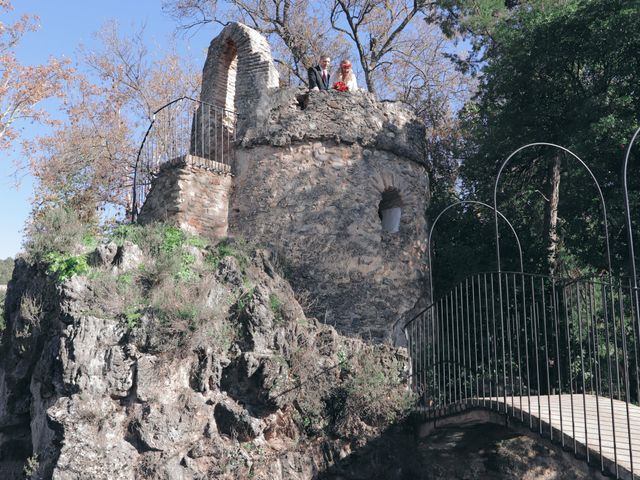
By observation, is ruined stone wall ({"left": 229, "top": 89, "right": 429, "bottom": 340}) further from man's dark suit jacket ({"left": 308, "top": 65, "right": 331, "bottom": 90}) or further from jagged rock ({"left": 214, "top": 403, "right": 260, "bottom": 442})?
jagged rock ({"left": 214, "top": 403, "right": 260, "bottom": 442})

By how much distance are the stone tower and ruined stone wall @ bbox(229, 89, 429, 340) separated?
0.02 m

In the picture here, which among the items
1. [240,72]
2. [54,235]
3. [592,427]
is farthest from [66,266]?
[592,427]

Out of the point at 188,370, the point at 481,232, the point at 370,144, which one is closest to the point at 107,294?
the point at 188,370

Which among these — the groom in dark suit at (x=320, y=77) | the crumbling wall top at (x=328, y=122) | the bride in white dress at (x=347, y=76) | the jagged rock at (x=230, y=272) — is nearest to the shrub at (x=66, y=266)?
the jagged rock at (x=230, y=272)

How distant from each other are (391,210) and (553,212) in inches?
135

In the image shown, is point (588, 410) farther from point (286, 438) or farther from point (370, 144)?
point (370, 144)

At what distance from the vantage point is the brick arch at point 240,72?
12438 millimetres

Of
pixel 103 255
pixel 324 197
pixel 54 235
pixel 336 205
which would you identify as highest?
pixel 324 197

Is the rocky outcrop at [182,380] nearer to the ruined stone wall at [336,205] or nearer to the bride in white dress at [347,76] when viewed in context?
the ruined stone wall at [336,205]

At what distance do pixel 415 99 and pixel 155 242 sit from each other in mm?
11961

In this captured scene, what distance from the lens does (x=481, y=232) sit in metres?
13.6

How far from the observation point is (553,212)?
44.9 feet

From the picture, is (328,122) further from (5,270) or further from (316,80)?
(5,270)

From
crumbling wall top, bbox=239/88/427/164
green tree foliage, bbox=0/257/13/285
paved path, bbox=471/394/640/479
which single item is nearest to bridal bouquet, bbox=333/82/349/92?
crumbling wall top, bbox=239/88/427/164
